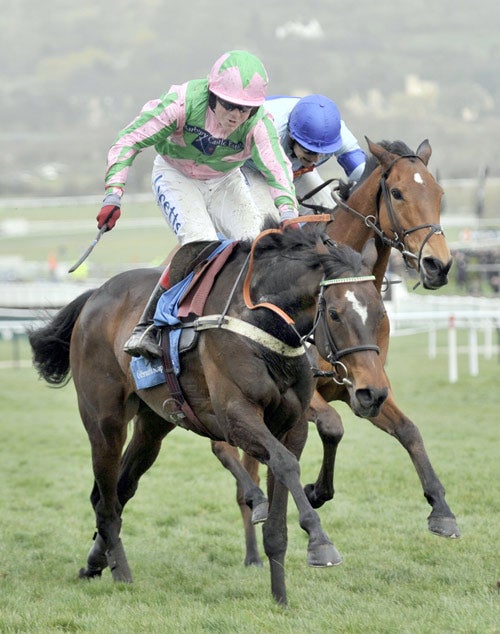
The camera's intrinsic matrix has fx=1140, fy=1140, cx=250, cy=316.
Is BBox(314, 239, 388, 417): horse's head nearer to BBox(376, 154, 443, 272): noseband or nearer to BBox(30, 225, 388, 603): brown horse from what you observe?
BBox(30, 225, 388, 603): brown horse

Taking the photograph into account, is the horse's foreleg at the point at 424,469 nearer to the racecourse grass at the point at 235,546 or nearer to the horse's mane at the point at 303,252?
the racecourse grass at the point at 235,546

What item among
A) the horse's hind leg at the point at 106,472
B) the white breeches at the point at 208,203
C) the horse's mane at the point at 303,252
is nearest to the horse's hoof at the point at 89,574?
the horse's hind leg at the point at 106,472

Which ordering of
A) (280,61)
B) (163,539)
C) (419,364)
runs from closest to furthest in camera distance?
(163,539) → (419,364) → (280,61)

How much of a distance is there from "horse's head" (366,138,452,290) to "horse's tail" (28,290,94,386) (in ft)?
5.79

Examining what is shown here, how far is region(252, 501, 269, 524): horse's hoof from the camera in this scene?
523cm

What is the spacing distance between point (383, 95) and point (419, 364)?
8291cm

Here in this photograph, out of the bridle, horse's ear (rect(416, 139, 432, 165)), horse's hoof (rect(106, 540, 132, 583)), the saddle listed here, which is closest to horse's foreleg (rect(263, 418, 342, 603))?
the saddle

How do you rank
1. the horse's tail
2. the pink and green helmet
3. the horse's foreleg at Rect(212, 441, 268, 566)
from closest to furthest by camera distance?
the pink and green helmet → the horse's foreleg at Rect(212, 441, 268, 566) → the horse's tail

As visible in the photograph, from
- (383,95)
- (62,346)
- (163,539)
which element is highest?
(62,346)

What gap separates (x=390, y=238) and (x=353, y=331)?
1457 mm

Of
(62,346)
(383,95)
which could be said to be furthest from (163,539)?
(383,95)

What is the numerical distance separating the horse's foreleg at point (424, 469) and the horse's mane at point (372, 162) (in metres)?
1.20

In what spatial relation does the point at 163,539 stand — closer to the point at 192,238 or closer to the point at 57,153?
the point at 192,238

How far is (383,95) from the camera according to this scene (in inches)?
3834
